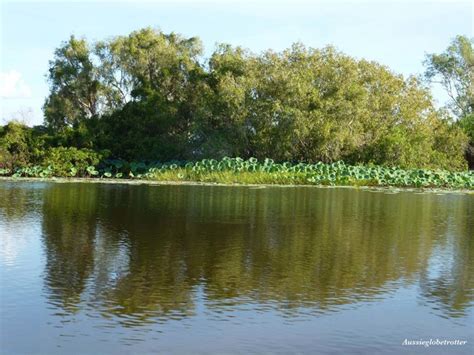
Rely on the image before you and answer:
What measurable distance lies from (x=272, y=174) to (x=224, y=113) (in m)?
5.59

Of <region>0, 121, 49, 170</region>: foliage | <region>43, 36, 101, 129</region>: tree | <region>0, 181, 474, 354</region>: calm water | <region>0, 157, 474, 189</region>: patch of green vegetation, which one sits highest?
<region>43, 36, 101, 129</region>: tree

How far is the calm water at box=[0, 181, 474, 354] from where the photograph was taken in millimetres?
6277

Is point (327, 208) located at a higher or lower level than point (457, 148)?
lower

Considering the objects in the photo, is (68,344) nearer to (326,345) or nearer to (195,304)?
(195,304)

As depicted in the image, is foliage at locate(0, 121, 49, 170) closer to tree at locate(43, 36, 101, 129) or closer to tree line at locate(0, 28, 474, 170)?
tree line at locate(0, 28, 474, 170)

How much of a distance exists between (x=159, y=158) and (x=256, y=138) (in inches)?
185

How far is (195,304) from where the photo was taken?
734 centimetres

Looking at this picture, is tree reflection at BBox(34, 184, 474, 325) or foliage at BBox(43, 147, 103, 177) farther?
foliage at BBox(43, 147, 103, 177)

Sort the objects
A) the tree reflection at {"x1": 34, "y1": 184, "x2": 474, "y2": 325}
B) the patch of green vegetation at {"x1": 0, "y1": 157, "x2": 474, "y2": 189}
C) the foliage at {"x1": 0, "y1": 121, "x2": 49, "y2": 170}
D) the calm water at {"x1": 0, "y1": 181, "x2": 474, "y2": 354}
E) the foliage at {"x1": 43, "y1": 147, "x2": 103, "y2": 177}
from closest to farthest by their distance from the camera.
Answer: the calm water at {"x1": 0, "y1": 181, "x2": 474, "y2": 354} < the tree reflection at {"x1": 34, "y1": 184, "x2": 474, "y2": 325} < the patch of green vegetation at {"x1": 0, "y1": 157, "x2": 474, "y2": 189} < the foliage at {"x1": 43, "y1": 147, "x2": 103, "y2": 177} < the foliage at {"x1": 0, "y1": 121, "x2": 49, "y2": 170}

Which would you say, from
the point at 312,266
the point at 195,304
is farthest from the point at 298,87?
the point at 195,304

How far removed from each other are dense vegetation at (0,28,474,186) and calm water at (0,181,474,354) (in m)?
15.0

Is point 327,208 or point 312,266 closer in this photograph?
point 312,266

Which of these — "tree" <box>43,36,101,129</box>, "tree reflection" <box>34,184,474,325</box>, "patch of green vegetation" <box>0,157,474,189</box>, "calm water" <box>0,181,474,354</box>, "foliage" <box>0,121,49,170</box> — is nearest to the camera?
"calm water" <box>0,181,474,354</box>

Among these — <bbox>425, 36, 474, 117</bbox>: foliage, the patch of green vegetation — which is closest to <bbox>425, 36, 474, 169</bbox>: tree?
<bbox>425, 36, 474, 117</bbox>: foliage
